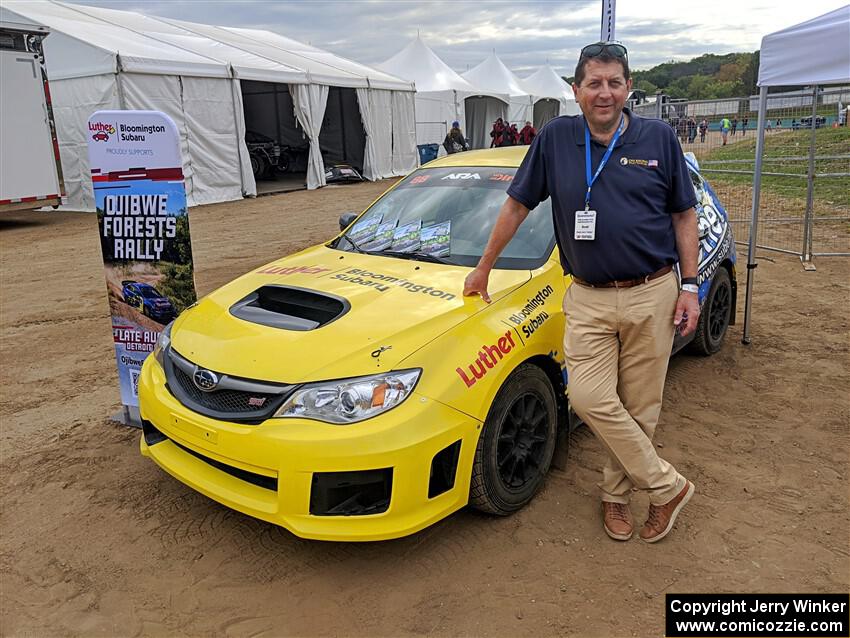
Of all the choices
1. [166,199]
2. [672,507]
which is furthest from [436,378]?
[166,199]

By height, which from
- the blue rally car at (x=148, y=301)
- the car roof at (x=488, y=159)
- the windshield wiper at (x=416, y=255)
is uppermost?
the car roof at (x=488, y=159)

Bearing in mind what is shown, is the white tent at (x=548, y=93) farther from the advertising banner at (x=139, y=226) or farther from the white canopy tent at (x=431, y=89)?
the advertising banner at (x=139, y=226)

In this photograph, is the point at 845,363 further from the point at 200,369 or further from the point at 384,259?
the point at 200,369

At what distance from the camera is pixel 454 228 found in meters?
3.86

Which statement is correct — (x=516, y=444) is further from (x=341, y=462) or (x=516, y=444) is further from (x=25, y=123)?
(x=25, y=123)

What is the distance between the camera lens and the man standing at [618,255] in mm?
2676

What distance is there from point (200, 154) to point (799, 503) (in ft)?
50.1

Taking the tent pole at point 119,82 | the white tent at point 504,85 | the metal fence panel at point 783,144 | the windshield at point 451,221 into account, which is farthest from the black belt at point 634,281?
the white tent at point 504,85

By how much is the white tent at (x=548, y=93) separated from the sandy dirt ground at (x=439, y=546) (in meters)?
33.1

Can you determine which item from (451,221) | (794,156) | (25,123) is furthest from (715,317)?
(25,123)

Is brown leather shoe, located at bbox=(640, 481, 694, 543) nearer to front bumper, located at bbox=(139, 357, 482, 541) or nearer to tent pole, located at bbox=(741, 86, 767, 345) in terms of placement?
front bumper, located at bbox=(139, 357, 482, 541)

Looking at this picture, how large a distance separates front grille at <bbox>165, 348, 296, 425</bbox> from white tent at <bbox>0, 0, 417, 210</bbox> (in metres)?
12.8

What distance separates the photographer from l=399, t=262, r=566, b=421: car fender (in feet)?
8.89

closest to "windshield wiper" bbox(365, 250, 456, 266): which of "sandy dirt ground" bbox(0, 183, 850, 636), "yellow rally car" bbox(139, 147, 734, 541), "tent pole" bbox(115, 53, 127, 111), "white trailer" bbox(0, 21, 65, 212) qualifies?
"yellow rally car" bbox(139, 147, 734, 541)
